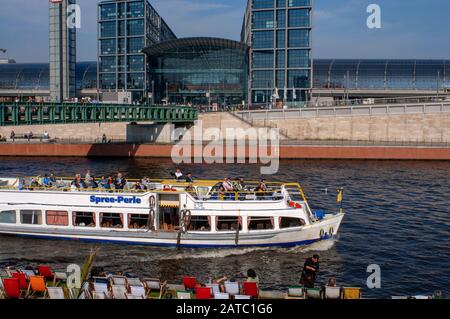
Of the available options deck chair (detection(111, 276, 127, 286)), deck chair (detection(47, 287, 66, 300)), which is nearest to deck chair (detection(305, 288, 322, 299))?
deck chair (detection(111, 276, 127, 286))

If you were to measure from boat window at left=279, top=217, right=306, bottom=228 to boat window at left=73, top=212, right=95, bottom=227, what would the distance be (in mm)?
9910

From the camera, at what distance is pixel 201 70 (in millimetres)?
110875

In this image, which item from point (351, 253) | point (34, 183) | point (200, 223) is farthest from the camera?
point (34, 183)

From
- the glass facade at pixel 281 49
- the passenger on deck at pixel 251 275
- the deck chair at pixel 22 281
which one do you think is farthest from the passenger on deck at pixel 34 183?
the glass facade at pixel 281 49

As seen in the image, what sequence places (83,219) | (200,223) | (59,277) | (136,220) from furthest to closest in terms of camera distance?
1. (83,219)
2. (136,220)
3. (200,223)
4. (59,277)

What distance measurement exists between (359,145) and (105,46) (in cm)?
7250

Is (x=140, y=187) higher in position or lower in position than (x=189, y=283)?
higher

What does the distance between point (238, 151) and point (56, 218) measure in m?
42.5

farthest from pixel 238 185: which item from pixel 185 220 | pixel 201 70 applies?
pixel 201 70

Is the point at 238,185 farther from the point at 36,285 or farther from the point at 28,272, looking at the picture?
the point at 36,285

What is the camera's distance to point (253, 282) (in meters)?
16.2

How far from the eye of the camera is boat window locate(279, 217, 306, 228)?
2562 cm
